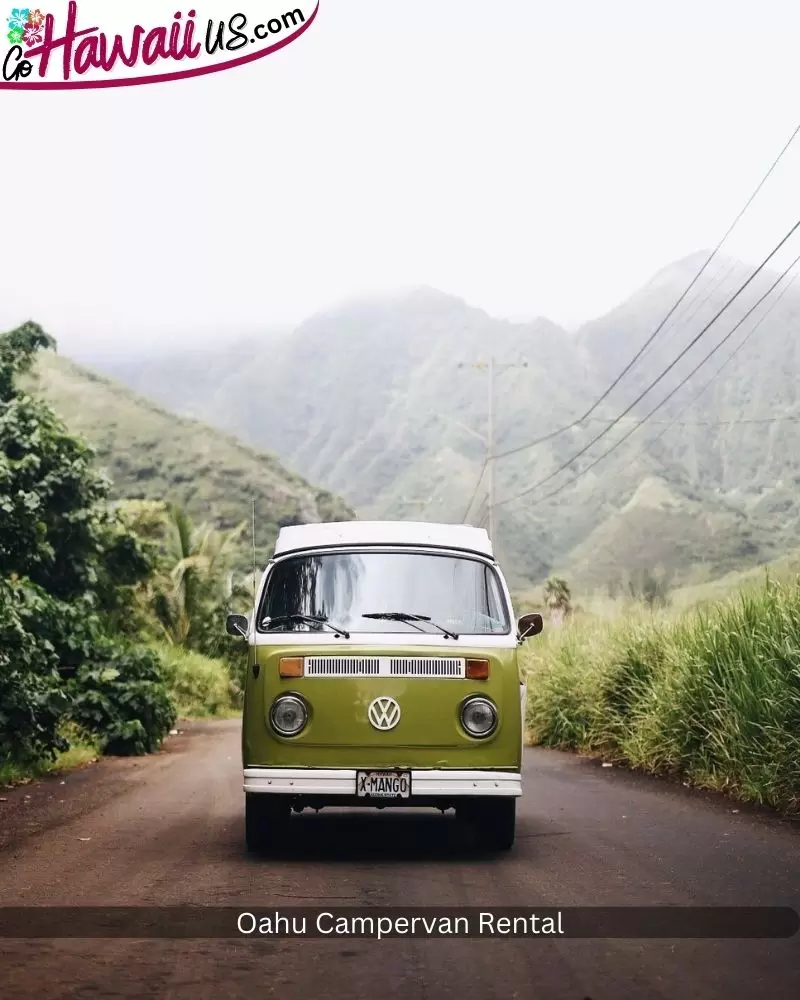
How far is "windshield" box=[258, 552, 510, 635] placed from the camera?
394 inches

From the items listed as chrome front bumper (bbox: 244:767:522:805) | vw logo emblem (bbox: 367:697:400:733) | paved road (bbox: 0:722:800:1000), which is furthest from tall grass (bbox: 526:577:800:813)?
vw logo emblem (bbox: 367:697:400:733)

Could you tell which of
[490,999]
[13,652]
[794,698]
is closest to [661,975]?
[490,999]

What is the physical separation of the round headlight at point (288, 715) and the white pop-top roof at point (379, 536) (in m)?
1.34

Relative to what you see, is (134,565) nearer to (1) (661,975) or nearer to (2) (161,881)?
(2) (161,881)

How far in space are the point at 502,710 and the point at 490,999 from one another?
13.5 ft

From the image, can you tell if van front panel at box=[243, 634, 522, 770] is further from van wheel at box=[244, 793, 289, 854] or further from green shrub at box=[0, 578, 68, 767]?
green shrub at box=[0, 578, 68, 767]

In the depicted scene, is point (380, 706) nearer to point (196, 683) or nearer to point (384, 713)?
point (384, 713)

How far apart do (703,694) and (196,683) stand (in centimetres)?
3324

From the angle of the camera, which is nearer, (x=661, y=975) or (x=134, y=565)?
(x=661, y=975)

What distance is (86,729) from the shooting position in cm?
2270

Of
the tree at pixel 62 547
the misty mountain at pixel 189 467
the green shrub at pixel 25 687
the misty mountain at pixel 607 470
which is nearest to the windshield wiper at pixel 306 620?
the green shrub at pixel 25 687

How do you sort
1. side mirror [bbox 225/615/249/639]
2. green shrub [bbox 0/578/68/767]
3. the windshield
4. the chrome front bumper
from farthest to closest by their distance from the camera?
green shrub [bbox 0/578/68/767] → side mirror [bbox 225/615/249/639] → the windshield → the chrome front bumper
